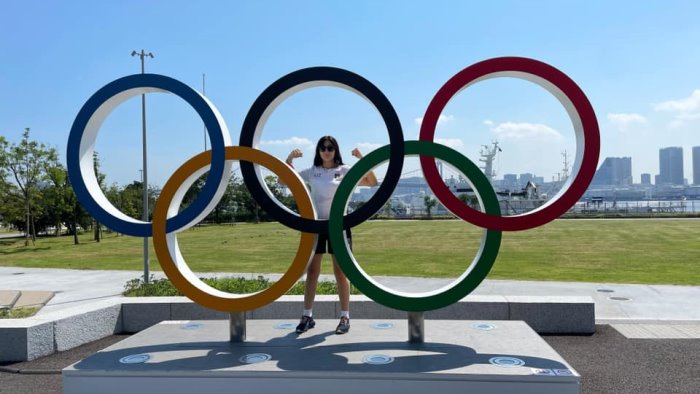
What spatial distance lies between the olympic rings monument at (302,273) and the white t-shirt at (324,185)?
0.27m

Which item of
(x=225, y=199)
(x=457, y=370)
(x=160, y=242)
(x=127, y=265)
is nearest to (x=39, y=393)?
(x=160, y=242)

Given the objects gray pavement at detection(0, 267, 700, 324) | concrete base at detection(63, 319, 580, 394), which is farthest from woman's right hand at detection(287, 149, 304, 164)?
gray pavement at detection(0, 267, 700, 324)

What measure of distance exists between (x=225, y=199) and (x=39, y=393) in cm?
5042

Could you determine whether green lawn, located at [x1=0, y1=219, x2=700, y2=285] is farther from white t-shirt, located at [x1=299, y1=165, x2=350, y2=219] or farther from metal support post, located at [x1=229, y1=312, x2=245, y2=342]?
metal support post, located at [x1=229, y1=312, x2=245, y2=342]

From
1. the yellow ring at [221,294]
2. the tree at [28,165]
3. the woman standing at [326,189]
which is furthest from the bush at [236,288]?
the tree at [28,165]

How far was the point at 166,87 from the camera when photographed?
582 centimetres

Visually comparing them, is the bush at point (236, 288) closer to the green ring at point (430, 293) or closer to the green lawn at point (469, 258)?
the green ring at point (430, 293)

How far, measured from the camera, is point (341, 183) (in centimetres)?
550

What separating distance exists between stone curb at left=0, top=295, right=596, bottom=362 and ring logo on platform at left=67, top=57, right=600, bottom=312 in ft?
6.81

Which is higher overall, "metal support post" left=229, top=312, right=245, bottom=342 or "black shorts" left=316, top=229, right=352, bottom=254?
"black shorts" left=316, top=229, right=352, bottom=254

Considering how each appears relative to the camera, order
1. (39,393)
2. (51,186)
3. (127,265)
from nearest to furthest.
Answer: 1. (39,393)
2. (127,265)
3. (51,186)

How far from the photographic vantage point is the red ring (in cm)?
539

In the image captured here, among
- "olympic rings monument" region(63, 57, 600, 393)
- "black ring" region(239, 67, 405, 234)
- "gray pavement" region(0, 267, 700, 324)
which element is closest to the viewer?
"olympic rings monument" region(63, 57, 600, 393)

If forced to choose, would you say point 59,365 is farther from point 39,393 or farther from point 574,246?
point 574,246
